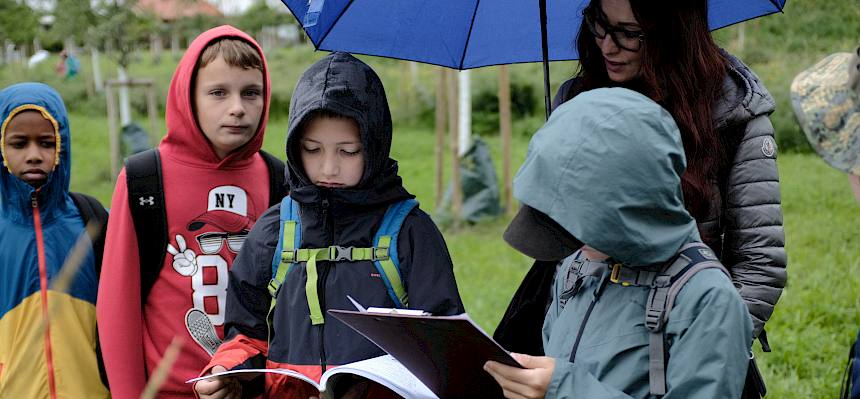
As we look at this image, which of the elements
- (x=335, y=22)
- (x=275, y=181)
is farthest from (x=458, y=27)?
(x=275, y=181)

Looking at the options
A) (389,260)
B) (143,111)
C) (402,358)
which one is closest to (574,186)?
(402,358)

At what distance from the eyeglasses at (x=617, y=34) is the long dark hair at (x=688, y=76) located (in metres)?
0.02

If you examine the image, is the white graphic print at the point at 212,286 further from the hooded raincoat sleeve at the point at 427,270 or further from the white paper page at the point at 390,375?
the white paper page at the point at 390,375

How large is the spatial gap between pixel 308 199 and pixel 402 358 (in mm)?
524

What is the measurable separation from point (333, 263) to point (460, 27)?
90cm

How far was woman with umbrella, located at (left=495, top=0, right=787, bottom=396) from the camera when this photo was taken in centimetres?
203

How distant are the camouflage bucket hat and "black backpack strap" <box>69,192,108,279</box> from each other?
198 centimetres

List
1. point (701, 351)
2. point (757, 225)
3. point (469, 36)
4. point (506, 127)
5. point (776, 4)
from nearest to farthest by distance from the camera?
point (701, 351)
point (757, 225)
point (776, 4)
point (469, 36)
point (506, 127)

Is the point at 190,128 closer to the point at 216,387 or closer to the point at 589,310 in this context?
the point at 216,387

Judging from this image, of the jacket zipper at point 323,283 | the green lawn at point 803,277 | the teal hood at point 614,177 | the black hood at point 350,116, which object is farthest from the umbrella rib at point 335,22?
the green lawn at point 803,277

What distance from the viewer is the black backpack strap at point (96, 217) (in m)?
2.71

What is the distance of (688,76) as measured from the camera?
2.12 meters

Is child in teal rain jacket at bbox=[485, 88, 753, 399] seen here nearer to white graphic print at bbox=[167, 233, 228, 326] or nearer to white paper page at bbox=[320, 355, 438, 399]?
white paper page at bbox=[320, 355, 438, 399]

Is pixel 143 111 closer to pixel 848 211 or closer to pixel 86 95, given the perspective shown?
pixel 86 95
